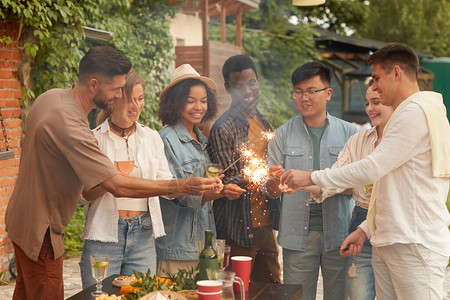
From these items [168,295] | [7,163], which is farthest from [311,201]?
[7,163]

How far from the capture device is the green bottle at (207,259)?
3018mm

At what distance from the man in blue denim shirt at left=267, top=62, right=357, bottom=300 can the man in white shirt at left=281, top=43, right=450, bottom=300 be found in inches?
26.3

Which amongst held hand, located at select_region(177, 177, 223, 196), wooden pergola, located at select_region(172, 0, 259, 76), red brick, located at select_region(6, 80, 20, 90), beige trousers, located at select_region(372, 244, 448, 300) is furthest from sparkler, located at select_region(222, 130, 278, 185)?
wooden pergola, located at select_region(172, 0, 259, 76)

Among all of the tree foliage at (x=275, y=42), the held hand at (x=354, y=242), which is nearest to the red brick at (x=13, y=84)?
the held hand at (x=354, y=242)

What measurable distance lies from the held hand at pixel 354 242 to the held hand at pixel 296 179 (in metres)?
0.43

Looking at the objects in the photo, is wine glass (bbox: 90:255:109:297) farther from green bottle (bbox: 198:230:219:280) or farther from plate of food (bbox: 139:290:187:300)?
green bottle (bbox: 198:230:219:280)

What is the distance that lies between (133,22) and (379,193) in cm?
661

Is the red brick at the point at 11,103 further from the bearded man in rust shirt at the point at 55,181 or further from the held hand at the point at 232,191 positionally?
the held hand at the point at 232,191

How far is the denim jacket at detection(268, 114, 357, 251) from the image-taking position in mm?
3891

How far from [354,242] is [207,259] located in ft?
3.36

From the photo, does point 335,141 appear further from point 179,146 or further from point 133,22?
point 133,22

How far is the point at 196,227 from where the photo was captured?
3986 mm

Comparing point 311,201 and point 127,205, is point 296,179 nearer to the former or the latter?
point 311,201

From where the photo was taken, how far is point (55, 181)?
3164mm
